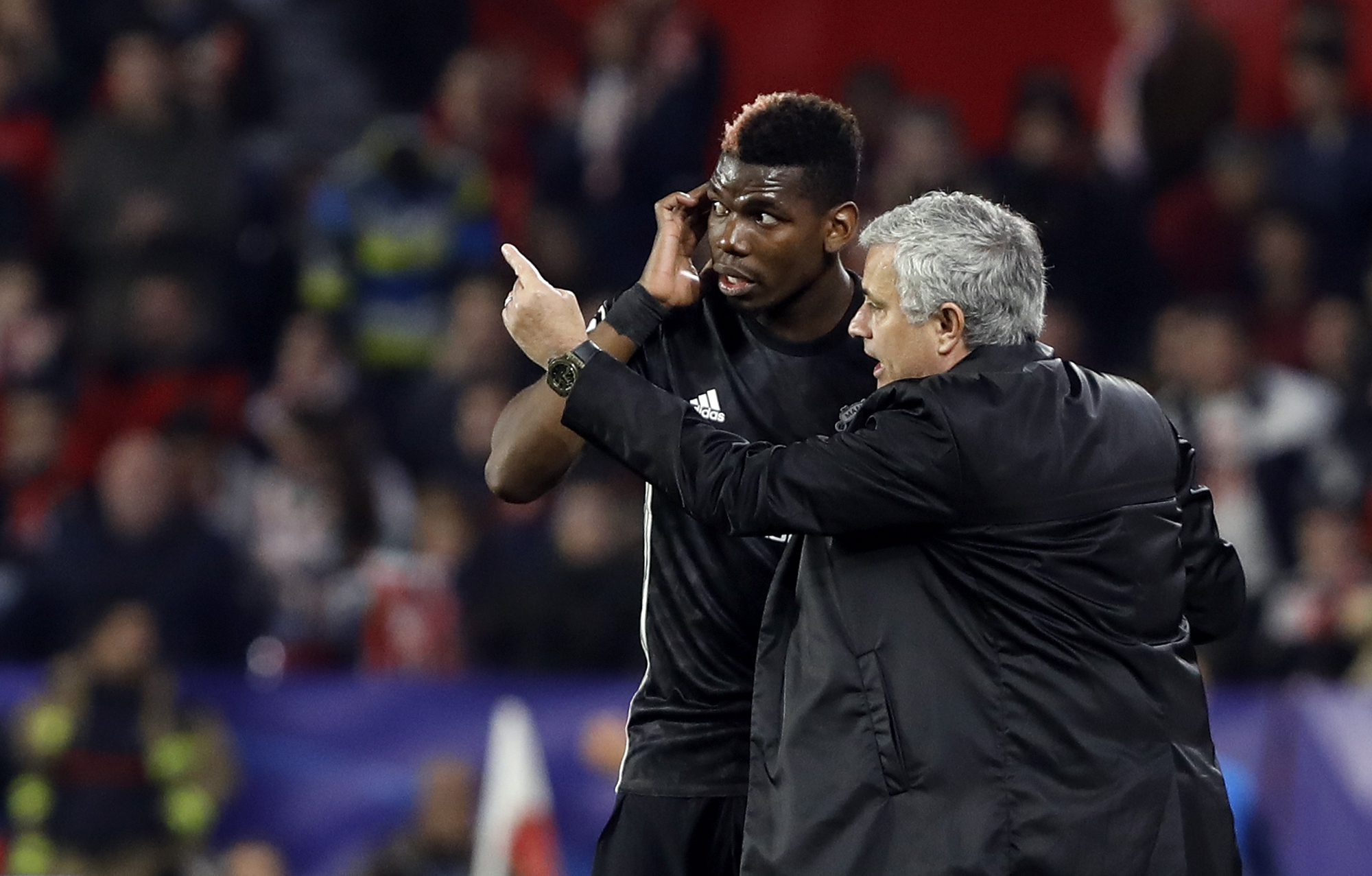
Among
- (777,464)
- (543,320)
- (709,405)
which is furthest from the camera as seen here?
(709,405)

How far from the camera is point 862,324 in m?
3.31

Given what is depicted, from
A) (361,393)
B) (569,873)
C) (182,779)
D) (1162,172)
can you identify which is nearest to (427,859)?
(569,873)

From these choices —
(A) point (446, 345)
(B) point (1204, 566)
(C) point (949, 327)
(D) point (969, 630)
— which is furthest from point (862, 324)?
(A) point (446, 345)

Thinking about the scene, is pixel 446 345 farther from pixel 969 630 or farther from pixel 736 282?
pixel 969 630

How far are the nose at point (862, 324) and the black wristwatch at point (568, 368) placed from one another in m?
0.41

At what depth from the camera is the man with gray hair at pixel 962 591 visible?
3.10m

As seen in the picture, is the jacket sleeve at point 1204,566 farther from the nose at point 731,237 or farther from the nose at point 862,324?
the nose at point 731,237

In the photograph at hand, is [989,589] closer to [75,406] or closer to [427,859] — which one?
[427,859]

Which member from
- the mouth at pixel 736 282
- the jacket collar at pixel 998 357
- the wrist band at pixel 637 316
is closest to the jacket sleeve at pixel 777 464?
the jacket collar at pixel 998 357

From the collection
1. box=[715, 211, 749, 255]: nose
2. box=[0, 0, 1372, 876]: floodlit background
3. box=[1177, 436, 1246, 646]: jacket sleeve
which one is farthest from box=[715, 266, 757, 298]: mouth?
box=[0, 0, 1372, 876]: floodlit background

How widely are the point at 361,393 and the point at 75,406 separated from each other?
1260 mm

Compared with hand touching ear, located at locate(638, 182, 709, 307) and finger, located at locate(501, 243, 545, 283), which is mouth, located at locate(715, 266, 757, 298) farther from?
finger, located at locate(501, 243, 545, 283)

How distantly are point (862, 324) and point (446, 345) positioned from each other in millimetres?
5940

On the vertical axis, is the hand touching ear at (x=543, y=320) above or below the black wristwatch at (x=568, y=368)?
above
